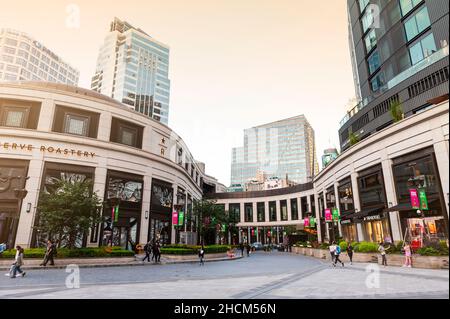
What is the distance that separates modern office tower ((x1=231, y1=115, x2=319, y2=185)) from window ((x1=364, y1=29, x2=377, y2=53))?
128820 mm

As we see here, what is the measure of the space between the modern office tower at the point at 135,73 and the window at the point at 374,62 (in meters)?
96.7

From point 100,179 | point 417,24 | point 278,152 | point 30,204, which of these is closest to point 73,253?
point 30,204

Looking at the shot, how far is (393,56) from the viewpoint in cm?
3678

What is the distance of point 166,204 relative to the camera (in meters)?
40.5

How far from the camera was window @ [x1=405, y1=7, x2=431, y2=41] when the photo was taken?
32.0 m

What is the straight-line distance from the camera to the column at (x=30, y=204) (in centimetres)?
2734

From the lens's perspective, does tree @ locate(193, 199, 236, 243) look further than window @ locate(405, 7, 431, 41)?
Yes

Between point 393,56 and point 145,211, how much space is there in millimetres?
38018

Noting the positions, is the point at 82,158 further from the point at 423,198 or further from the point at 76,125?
the point at 423,198

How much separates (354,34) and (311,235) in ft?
123

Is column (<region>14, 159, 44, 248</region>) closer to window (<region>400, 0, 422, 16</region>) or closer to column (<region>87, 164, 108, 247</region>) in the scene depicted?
column (<region>87, 164, 108, 247</region>)

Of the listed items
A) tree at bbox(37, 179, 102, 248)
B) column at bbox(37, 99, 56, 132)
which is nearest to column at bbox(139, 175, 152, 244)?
tree at bbox(37, 179, 102, 248)

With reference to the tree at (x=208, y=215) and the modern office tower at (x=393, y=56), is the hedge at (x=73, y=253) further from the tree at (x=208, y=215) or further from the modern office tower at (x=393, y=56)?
the modern office tower at (x=393, y=56)

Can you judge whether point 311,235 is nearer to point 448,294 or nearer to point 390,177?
point 390,177
